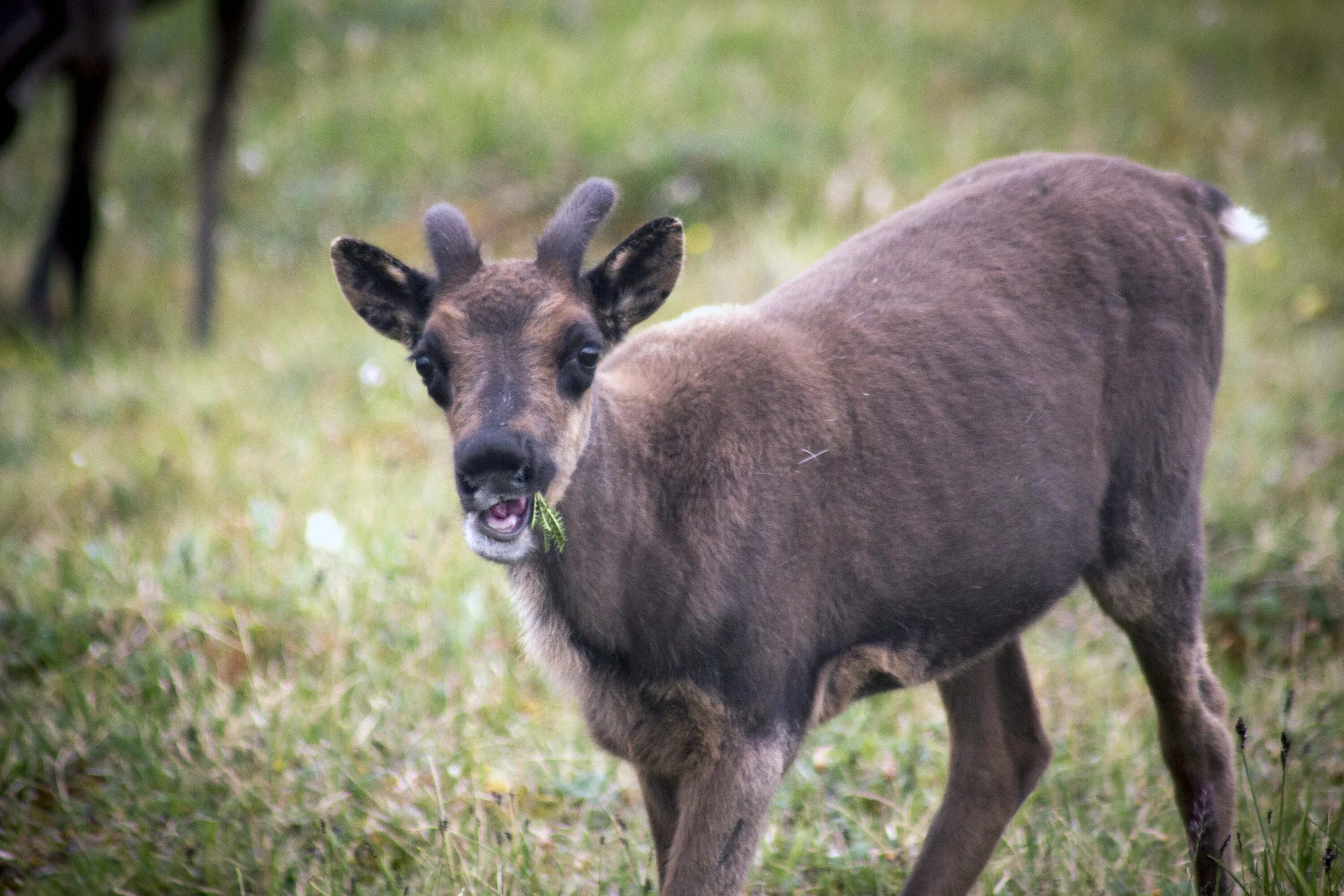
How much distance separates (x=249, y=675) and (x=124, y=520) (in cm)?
178

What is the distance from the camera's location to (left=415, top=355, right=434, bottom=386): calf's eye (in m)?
3.45

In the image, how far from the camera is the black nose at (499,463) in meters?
3.11

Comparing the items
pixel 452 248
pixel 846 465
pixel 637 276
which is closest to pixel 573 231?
pixel 637 276

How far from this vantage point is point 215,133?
30.1ft

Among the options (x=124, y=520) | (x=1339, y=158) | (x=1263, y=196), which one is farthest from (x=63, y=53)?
(x=1339, y=158)

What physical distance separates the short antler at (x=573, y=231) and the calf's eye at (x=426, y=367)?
1.38ft

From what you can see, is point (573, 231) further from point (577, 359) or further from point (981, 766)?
point (981, 766)

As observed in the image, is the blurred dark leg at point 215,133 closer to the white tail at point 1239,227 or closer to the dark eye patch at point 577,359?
the dark eye patch at point 577,359

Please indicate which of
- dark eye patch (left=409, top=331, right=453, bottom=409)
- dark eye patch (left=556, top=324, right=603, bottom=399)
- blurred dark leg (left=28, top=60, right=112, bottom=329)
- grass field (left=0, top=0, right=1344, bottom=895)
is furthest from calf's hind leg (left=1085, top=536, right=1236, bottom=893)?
blurred dark leg (left=28, top=60, right=112, bottom=329)

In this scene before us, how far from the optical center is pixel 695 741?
3.44 meters

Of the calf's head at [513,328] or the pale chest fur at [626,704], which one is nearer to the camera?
the calf's head at [513,328]

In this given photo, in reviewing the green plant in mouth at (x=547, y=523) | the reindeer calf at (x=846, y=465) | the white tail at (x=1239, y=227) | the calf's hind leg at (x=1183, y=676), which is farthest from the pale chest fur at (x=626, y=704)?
the white tail at (x=1239, y=227)

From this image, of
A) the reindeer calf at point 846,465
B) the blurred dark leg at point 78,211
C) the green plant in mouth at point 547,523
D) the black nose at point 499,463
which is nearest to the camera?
the black nose at point 499,463

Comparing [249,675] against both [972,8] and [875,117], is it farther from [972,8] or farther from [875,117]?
[972,8]
